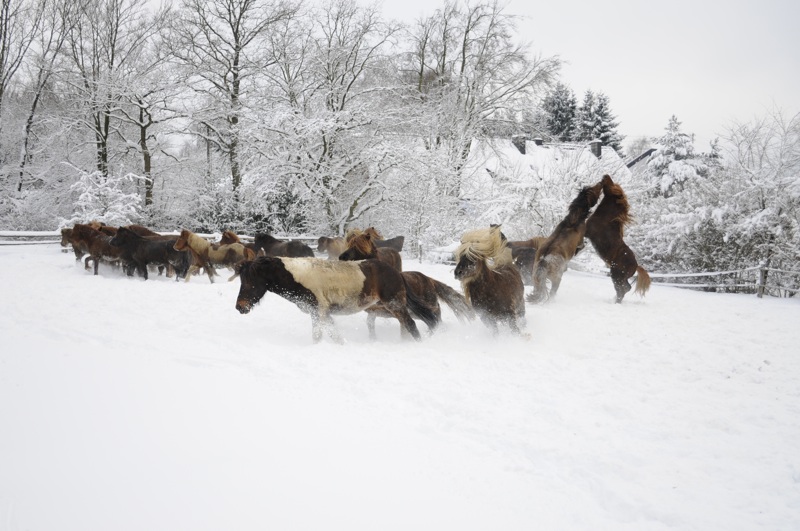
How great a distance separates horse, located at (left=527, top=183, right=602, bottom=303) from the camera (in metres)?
8.12

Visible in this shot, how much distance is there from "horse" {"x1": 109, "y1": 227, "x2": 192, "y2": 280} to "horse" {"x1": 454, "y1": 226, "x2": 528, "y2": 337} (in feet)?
26.1

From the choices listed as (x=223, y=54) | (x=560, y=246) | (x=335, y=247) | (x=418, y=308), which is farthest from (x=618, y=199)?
(x=223, y=54)

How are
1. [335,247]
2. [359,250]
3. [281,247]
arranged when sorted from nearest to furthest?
[359,250], [281,247], [335,247]

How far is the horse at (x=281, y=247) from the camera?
1152 centimetres

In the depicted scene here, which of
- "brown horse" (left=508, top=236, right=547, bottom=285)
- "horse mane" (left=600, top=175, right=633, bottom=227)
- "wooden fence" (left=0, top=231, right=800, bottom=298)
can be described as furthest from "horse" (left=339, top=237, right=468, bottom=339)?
"wooden fence" (left=0, top=231, right=800, bottom=298)

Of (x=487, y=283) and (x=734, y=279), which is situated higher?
(x=487, y=283)

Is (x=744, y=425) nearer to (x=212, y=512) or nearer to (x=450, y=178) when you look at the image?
(x=212, y=512)

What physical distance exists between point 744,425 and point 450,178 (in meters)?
17.1

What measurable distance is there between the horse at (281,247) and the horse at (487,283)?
6.22 m

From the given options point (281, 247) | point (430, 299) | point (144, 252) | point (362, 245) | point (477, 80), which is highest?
point (477, 80)

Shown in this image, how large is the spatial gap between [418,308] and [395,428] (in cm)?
271

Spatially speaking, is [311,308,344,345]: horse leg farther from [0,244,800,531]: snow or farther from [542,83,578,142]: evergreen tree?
[542,83,578,142]: evergreen tree

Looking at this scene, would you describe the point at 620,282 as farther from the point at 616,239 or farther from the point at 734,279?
the point at 734,279

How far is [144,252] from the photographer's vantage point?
36.0 ft
